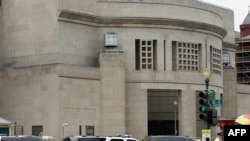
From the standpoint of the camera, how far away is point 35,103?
59.9m

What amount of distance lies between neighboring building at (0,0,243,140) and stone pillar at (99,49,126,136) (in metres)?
0.10

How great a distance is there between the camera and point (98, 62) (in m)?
64.5

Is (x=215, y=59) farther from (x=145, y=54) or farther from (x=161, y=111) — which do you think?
(x=145, y=54)

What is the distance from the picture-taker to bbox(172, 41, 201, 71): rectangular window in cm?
6694

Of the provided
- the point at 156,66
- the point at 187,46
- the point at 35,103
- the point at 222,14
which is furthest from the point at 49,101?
the point at 222,14

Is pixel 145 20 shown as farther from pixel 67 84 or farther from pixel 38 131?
pixel 38 131

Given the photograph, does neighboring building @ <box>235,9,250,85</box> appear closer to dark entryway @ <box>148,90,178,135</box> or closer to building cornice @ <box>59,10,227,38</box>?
dark entryway @ <box>148,90,178,135</box>

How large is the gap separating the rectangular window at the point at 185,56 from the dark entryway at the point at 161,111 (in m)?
5.66

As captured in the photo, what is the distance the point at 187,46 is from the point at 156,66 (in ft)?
14.6

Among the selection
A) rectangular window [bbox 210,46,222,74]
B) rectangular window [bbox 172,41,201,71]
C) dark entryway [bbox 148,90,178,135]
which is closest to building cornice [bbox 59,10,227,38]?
rectangular window [bbox 172,41,201,71]

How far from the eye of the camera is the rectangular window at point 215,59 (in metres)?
71.2

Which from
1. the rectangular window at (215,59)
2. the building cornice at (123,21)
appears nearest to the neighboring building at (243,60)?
the rectangular window at (215,59)

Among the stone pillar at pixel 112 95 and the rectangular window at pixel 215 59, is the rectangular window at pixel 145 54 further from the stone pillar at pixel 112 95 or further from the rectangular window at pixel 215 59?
the rectangular window at pixel 215 59

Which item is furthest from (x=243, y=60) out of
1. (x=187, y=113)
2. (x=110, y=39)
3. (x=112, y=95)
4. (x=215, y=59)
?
(x=112, y=95)
